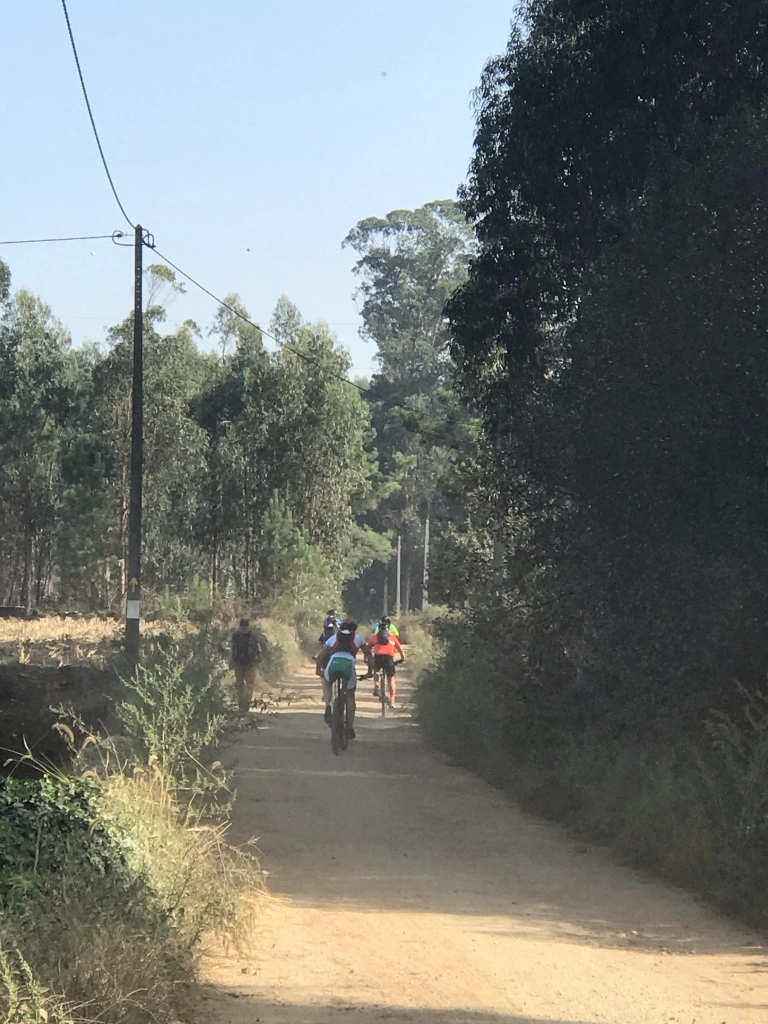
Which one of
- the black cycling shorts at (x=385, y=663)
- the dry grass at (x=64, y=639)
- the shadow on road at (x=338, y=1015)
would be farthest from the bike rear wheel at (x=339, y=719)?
the shadow on road at (x=338, y=1015)

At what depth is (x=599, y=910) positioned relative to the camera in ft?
29.7

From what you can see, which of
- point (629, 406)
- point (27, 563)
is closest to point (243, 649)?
point (629, 406)

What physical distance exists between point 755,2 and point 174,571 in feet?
171

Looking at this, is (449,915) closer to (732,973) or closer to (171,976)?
(732,973)

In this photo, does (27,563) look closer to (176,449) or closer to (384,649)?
(176,449)

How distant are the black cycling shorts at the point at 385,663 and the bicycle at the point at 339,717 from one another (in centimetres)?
565

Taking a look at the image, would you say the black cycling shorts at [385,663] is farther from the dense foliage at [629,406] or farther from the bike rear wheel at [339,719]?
the dense foliage at [629,406]

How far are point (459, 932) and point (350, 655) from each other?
1000 centimetres

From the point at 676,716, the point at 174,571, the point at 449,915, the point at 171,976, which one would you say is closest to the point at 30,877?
the point at 171,976

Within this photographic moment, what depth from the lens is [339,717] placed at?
17500mm

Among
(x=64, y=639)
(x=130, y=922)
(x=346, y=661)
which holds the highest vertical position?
(x=64, y=639)

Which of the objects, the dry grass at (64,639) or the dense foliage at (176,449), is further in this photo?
the dense foliage at (176,449)

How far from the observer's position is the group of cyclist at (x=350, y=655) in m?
17.7

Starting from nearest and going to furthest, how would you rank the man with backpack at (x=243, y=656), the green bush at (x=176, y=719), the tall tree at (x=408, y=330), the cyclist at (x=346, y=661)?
the green bush at (x=176, y=719) < the cyclist at (x=346, y=661) < the man with backpack at (x=243, y=656) < the tall tree at (x=408, y=330)
